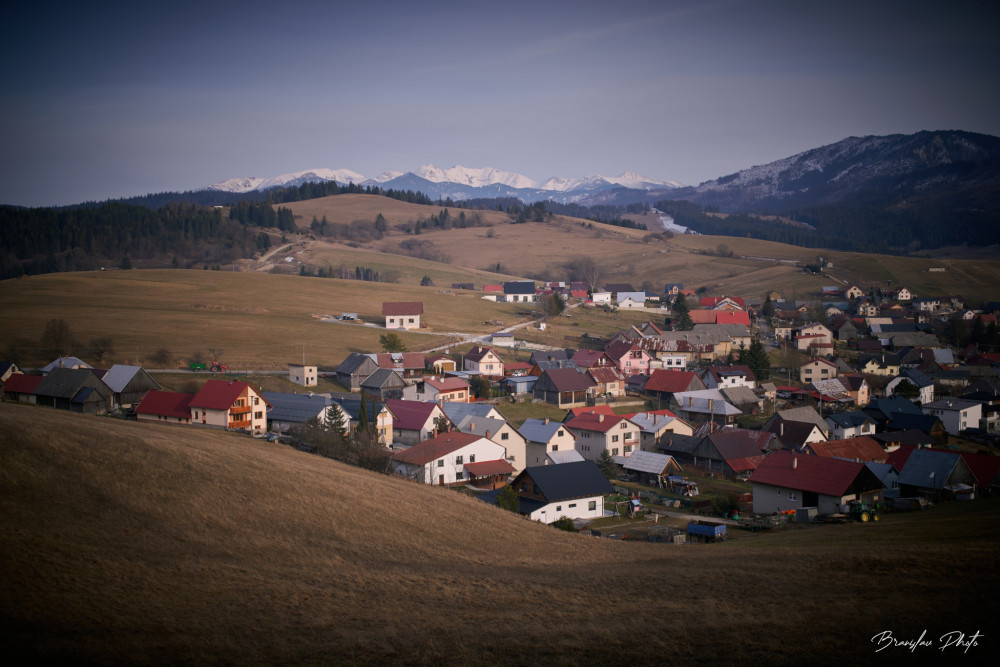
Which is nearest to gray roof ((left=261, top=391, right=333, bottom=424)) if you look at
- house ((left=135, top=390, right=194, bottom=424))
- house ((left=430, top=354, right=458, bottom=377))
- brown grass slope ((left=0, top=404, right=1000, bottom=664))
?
house ((left=135, top=390, right=194, bottom=424))

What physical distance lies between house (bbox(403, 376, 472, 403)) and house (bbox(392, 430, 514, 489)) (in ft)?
49.3

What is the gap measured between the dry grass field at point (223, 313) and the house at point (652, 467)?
32988mm

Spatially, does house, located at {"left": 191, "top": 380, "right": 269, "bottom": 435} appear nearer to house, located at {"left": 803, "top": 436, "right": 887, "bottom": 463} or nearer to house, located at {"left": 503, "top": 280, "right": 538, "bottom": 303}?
house, located at {"left": 803, "top": 436, "right": 887, "bottom": 463}

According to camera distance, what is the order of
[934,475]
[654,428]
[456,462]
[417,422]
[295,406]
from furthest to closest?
[654,428] < [417,422] < [295,406] < [456,462] < [934,475]

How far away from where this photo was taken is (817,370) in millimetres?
68562

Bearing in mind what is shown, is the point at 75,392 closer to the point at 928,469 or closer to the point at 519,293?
the point at 928,469

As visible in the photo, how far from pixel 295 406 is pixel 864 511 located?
3296 centimetres

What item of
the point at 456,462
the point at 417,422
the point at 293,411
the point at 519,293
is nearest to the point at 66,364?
the point at 293,411

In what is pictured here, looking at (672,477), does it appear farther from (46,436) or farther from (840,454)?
(46,436)

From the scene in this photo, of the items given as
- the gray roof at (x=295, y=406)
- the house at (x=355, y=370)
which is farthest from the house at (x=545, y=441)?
the house at (x=355, y=370)

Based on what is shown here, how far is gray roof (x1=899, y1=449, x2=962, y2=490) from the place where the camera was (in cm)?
3425

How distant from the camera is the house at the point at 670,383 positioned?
6116 cm

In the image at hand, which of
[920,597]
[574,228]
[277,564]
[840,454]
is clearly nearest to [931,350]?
[840,454]

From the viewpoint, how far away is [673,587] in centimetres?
1538
